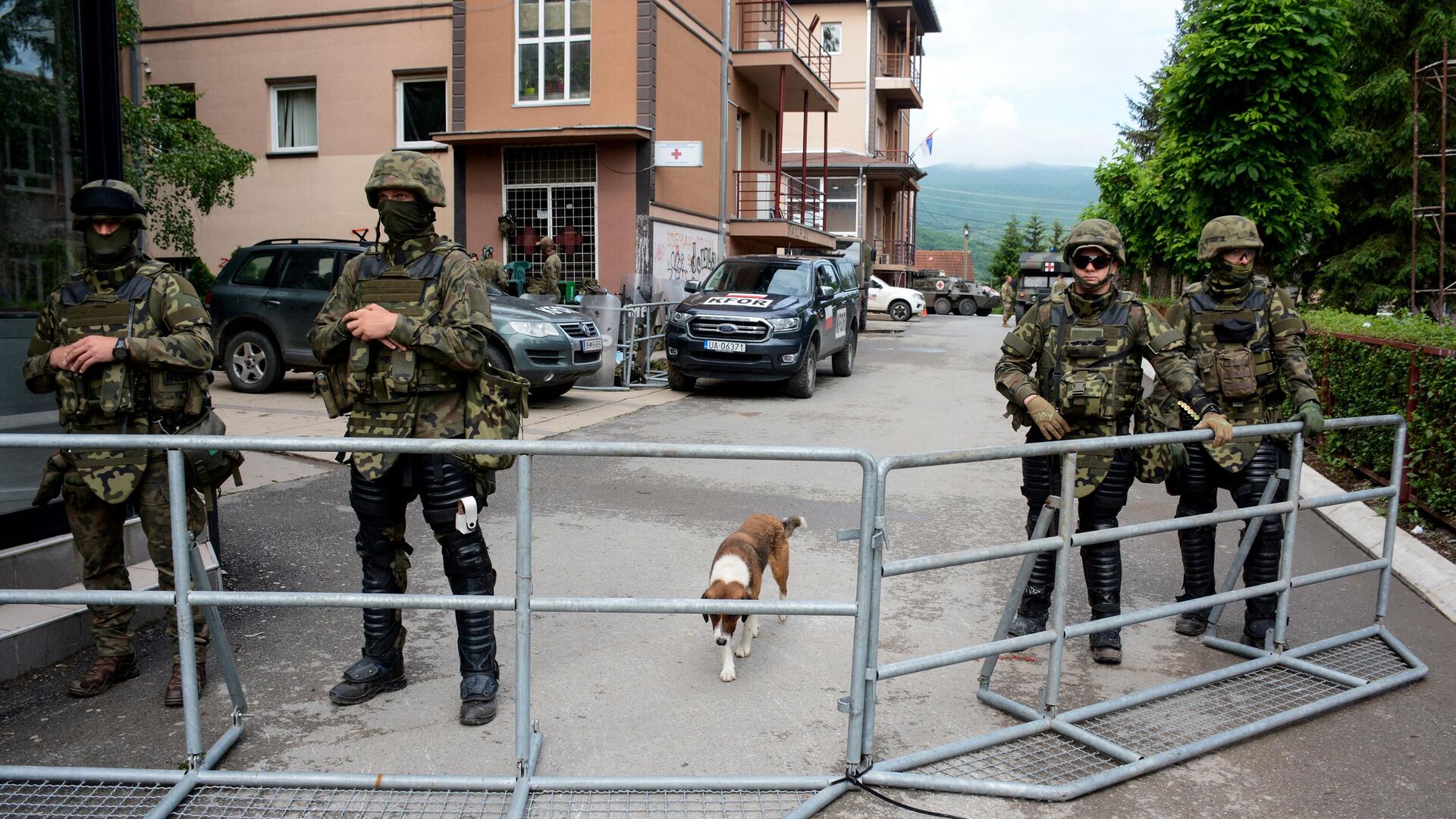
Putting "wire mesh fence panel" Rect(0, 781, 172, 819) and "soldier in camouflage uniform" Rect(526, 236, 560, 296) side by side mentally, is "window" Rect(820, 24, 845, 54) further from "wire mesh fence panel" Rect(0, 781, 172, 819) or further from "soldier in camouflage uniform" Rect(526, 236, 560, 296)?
"wire mesh fence panel" Rect(0, 781, 172, 819)

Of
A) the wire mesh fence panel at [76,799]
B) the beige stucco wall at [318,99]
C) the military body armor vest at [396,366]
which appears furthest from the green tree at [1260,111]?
the beige stucco wall at [318,99]

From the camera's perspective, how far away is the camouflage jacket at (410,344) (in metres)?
3.82

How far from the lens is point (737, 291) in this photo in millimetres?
14102

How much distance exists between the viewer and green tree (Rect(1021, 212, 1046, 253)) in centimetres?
8506

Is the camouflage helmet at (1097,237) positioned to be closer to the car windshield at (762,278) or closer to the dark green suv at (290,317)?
the dark green suv at (290,317)

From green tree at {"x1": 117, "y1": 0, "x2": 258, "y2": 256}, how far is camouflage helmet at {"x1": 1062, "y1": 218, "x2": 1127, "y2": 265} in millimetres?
11692

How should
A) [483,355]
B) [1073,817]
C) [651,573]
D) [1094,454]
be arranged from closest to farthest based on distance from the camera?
[1073,817] < [483,355] < [1094,454] < [651,573]

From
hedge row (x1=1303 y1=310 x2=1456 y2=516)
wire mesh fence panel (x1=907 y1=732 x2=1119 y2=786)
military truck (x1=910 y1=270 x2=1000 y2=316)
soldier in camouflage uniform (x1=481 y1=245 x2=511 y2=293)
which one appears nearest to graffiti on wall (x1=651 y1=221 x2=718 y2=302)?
soldier in camouflage uniform (x1=481 y1=245 x2=511 y2=293)

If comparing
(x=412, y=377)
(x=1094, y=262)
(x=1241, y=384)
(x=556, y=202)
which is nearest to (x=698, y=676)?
(x=412, y=377)

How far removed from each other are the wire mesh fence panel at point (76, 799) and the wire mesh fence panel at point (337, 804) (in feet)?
0.48

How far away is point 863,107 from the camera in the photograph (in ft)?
138

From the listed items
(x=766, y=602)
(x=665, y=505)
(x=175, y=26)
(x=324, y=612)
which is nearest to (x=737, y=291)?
(x=665, y=505)

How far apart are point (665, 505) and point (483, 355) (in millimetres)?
3904

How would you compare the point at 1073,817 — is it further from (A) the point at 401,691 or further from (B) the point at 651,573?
(B) the point at 651,573
